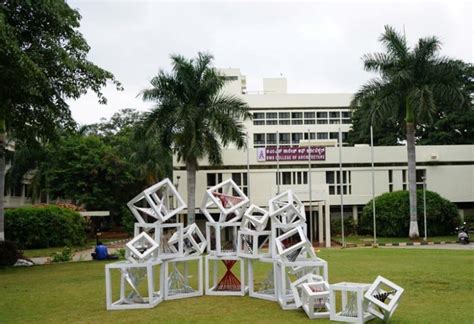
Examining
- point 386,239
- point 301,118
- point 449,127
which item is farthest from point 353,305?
point 301,118

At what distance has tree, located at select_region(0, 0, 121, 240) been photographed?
15.7 meters

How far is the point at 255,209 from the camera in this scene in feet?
43.5

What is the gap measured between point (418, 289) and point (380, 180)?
2796 centimetres

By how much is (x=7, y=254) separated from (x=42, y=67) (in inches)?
330

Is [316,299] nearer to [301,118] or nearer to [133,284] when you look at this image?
[133,284]

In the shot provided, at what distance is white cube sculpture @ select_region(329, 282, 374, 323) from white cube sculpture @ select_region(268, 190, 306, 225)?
2.77 m

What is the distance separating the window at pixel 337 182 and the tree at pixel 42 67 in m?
23.5

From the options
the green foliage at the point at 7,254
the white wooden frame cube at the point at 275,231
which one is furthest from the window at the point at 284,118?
the white wooden frame cube at the point at 275,231

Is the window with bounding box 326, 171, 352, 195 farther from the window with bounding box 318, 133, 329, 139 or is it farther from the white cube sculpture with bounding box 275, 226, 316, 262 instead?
the white cube sculpture with bounding box 275, 226, 316, 262

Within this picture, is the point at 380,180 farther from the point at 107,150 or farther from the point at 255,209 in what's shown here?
the point at 255,209

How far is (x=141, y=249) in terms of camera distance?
12391 mm

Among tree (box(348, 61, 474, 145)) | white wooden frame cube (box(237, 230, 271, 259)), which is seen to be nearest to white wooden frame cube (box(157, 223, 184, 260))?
white wooden frame cube (box(237, 230, 271, 259))

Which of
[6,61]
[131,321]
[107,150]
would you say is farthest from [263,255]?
[107,150]

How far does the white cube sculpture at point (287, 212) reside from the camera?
12.2 m
